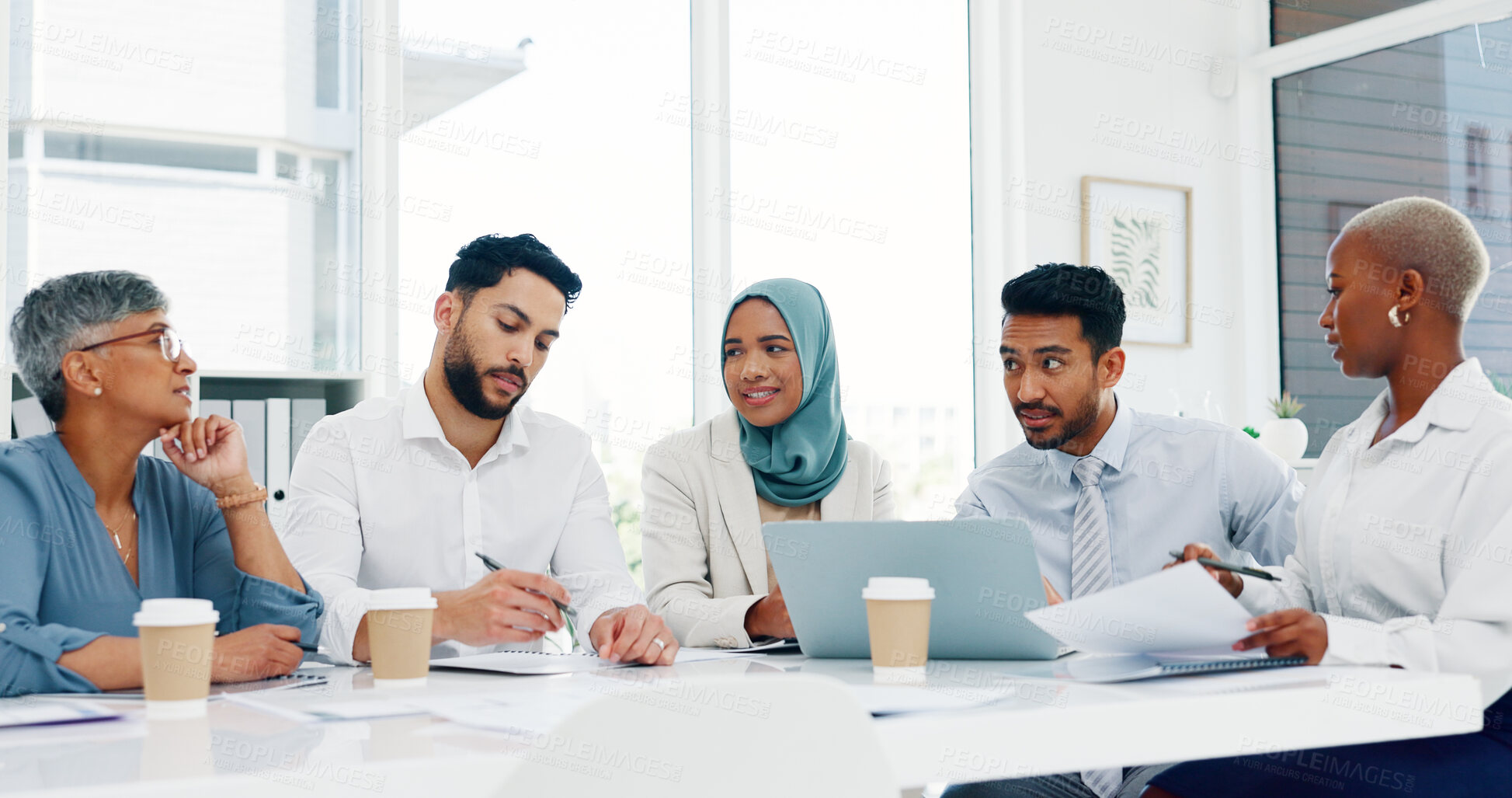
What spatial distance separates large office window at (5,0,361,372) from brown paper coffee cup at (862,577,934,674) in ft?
7.59

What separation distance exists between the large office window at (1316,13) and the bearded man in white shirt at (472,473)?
11.1 feet

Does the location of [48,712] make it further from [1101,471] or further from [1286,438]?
[1286,438]

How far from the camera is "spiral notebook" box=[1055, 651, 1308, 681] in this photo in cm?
119

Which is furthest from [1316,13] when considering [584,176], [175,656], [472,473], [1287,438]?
[175,656]

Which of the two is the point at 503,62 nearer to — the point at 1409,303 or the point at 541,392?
the point at 541,392

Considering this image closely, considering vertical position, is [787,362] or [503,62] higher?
[503,62]

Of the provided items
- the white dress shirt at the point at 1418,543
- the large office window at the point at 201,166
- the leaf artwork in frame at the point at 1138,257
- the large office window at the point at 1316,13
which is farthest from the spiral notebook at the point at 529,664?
the large office window at the point at 1316,13

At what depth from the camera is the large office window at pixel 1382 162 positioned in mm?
3863

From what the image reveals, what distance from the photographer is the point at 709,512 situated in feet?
7.20

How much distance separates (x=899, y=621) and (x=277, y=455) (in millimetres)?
2006

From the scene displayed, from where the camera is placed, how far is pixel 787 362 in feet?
7.55

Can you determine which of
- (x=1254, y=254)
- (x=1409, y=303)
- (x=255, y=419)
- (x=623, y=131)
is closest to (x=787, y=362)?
(x=1409, y=303)

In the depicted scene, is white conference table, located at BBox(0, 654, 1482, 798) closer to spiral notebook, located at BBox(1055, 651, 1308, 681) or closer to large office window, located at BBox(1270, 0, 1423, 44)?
spiral notebook, located at BBox(1055, 651, 1308, 681)

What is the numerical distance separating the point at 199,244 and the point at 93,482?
1896 millimetres
